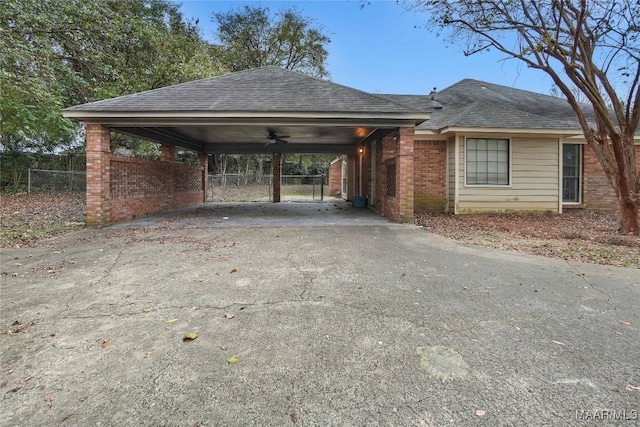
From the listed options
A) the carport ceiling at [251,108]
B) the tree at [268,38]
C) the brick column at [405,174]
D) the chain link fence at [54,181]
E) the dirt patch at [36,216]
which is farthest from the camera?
the tree at [268,38]

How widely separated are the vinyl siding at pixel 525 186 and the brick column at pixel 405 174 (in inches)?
109

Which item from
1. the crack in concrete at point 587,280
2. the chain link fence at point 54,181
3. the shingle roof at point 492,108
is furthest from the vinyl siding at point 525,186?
the chain link fence at point 54,181

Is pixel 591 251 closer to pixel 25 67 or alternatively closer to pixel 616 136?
pixel 616 136

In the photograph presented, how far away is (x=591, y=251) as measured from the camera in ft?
18.8

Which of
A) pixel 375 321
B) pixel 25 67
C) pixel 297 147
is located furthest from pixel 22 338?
pixel 297 147

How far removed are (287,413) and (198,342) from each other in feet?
3.46

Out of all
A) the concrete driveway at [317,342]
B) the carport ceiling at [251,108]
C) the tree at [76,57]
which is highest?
the tree at [76,57]

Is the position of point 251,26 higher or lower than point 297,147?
higher

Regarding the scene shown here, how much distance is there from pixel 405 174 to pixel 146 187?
7.57 m

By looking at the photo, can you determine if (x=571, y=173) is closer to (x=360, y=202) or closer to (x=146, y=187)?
(x=360, y=202)

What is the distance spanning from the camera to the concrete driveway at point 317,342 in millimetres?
1811

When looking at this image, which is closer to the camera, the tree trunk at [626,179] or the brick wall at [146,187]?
the tree trunk at [626,179]

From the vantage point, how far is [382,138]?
1076 centimetres

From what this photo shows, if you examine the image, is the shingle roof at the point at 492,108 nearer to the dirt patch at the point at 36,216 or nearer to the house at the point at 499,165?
the house at the point at 499,165
